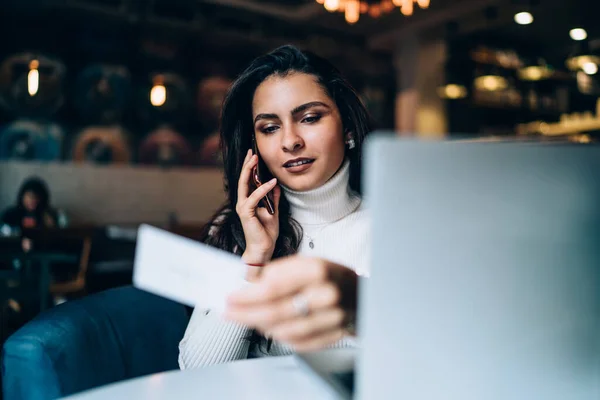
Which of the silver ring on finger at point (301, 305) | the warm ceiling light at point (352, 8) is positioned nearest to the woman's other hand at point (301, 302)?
the silver ring on finger at point (301, 305)

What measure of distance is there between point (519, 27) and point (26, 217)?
596cm

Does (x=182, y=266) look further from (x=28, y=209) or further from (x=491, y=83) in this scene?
(x=491, y=83)

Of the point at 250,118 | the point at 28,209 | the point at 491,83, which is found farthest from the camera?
the point at 491,83

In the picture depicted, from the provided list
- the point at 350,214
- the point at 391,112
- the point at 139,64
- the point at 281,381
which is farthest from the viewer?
the point at 391,112

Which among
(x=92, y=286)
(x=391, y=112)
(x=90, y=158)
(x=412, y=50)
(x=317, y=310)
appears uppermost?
(x=412, y=50)

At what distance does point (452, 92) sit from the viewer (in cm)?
670

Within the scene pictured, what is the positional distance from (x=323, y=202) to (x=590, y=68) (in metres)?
5.08

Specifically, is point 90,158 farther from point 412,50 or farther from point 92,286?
point 412,50

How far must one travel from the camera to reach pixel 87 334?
3.19ft

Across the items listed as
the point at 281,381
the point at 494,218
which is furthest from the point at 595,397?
the point at 281,381

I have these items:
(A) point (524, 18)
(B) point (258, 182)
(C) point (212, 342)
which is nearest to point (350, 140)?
(B) point (258, 182)

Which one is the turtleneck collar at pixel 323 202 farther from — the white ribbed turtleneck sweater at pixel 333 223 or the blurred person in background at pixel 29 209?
the blurred person in background at pixel 29 209

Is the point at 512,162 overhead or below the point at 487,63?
below

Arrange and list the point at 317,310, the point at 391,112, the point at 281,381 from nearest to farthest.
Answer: the point at 317,310
the point at 281,381
the point at 391,112
